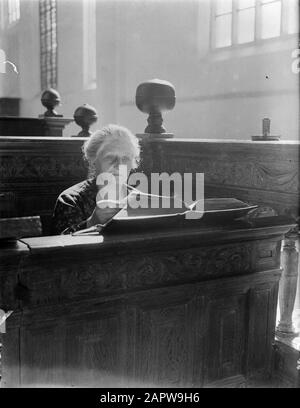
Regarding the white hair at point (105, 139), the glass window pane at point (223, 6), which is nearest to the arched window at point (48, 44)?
the glass window pane at point (223, 6)

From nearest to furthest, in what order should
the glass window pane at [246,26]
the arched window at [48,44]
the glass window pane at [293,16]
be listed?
the glass window pane at [293,16] → the glass window pane at [246,26] → the arched window at [48,44]

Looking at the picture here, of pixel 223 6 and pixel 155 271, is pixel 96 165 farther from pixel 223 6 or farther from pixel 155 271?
pixel 223 6

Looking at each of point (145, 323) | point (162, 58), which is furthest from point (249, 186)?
point (162, 58)

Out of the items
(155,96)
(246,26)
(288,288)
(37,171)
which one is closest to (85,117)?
(155,96)

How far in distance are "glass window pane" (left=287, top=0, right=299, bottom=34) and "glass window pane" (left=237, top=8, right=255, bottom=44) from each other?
78cm

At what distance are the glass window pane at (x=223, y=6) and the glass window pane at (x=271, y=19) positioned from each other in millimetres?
777

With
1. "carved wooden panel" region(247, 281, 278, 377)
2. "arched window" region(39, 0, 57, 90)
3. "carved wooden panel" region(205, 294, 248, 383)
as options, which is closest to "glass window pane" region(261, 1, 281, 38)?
"carved wooden panel" region(247, 281, 278, 377)

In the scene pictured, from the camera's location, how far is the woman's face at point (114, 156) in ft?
10.3

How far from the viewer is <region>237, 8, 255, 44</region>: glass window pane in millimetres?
8484

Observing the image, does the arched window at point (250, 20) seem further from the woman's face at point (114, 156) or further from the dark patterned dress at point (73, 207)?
the dark patterned dress at point (73, 207)

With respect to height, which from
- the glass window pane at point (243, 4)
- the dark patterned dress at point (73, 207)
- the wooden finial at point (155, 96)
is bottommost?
the dark patterned dress at point (73, 207)

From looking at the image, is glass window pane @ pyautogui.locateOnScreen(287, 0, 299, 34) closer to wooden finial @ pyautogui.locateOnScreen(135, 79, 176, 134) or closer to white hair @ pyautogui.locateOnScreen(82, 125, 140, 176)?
wooden finial @ pyautogui.locateOnScreen(135, 79, 176, 134)

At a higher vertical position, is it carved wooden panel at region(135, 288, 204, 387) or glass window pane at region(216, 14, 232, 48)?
glass window pane at region(216, 14, 232, 48)

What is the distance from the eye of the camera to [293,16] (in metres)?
7.71
